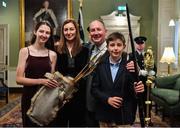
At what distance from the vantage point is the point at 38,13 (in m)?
9.98

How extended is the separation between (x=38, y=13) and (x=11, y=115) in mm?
4506

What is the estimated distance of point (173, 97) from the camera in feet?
18.3

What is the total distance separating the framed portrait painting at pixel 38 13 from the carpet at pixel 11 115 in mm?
2745

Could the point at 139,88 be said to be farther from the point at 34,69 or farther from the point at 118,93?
the point at 34,69

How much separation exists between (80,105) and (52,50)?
1.64 feet

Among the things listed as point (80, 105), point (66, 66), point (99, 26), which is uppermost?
point (99, 26)

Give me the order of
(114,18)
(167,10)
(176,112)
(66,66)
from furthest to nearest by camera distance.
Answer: (114,18) → (167,10) → (176,112) → (66,66)

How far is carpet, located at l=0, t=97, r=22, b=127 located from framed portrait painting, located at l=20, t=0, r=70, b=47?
2745 millimetres

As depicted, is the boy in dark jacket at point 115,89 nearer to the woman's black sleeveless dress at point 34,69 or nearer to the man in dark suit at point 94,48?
the man in dark suit at point 94,48

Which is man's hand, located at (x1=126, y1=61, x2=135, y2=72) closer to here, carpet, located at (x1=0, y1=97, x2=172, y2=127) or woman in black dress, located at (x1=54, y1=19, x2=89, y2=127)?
woman in black dress, located at (x1=54, y1=19, x2=89, y2=127)


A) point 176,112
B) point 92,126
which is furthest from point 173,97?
Answer: point 92,126

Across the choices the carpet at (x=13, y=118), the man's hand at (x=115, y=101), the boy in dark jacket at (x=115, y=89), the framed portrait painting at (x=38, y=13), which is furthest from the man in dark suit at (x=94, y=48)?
the framed portrait painting at (x=38, y=13)

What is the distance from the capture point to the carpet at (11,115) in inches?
218

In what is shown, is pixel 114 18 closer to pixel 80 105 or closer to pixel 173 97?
pixel 173 97
